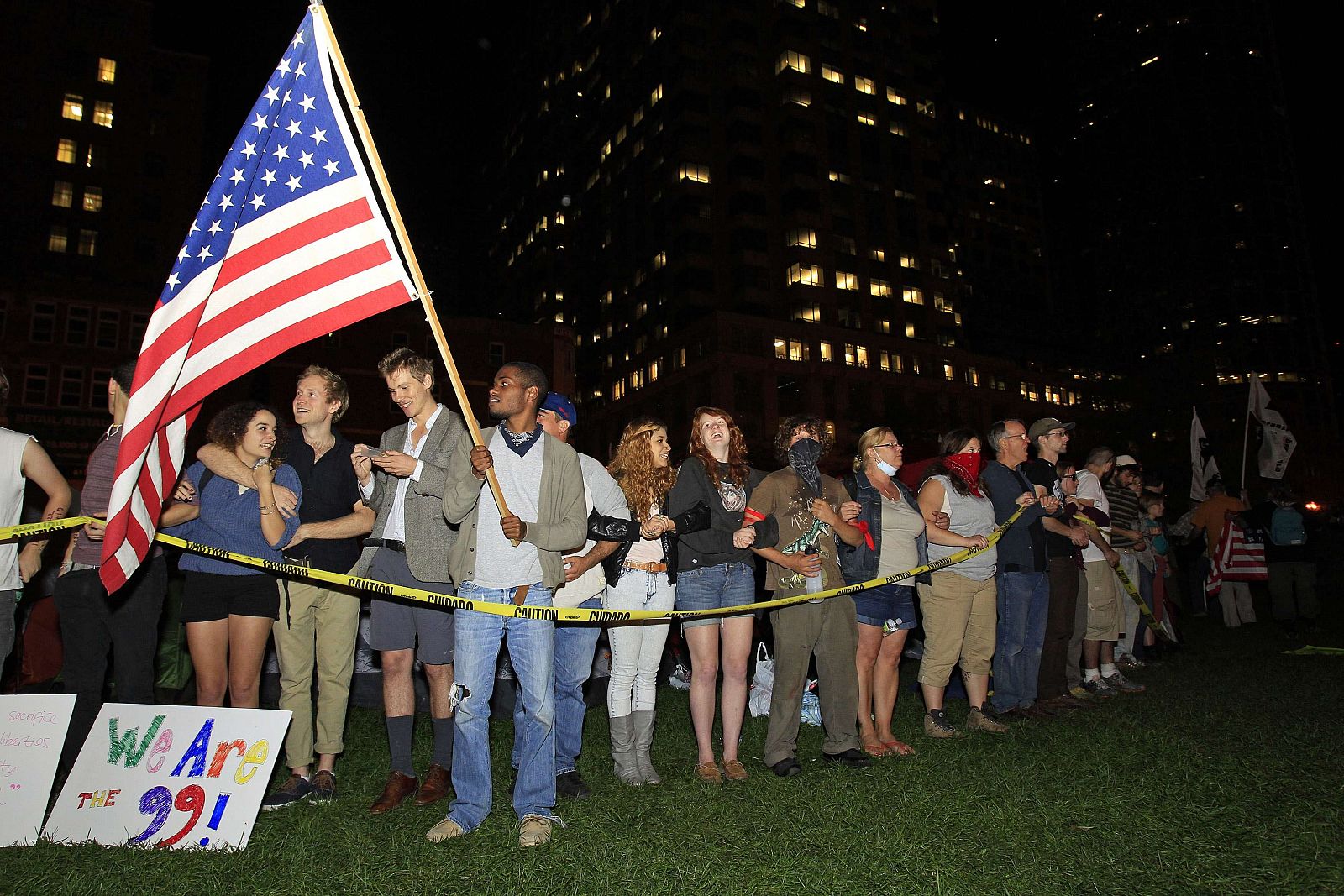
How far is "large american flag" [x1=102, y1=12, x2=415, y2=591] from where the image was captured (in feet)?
13.4

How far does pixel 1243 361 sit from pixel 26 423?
131 meters

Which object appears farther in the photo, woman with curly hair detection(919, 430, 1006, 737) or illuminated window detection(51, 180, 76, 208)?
illuminated window detection(51, 180, 76, 208)

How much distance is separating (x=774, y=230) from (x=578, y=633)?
81278 mm

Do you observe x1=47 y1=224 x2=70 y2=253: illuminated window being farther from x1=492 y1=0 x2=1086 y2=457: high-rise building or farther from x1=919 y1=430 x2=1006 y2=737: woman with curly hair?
x1=919 y1=430 x2=1006 y2=737: woman with curly hair

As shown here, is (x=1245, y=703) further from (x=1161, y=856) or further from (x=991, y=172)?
(x=991, y=172)

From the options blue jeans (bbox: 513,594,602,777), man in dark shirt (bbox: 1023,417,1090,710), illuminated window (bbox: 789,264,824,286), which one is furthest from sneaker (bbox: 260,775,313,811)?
illuminated window (bbox: 789,264,824,286)

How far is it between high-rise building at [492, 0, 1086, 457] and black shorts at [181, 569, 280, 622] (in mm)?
61732

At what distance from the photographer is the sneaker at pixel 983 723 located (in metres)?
6.84

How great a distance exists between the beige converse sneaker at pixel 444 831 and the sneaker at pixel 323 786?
3.39 feet

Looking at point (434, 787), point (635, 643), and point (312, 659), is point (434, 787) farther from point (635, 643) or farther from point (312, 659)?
point (635, 643)

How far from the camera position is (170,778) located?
4.22 metres

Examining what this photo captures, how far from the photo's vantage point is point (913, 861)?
4.04 meters

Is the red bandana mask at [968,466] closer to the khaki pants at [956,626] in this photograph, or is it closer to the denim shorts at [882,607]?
the khaki pants at [956,626]

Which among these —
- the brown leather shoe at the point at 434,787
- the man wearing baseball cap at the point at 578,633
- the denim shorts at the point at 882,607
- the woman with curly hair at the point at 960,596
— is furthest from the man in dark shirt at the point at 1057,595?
the brown leather shoe at the point at 434,787
